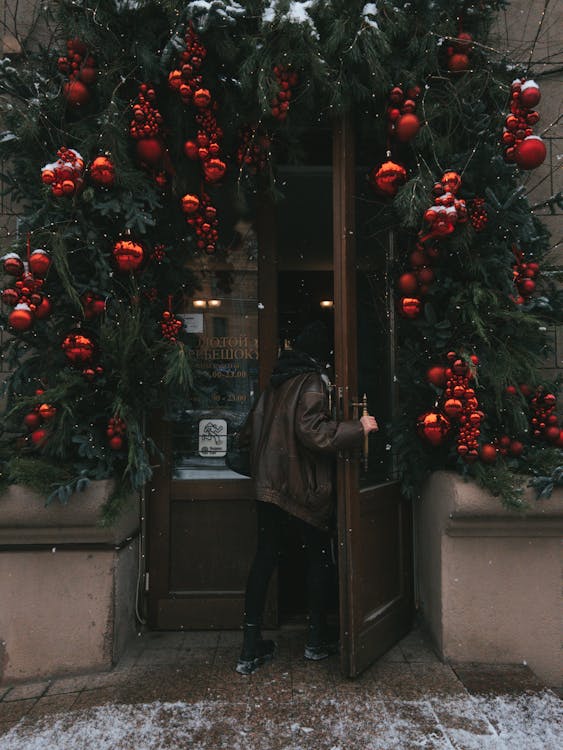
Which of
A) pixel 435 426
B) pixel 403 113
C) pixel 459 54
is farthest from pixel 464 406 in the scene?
pixel 459 54

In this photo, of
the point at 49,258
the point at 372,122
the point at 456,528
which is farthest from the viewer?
the point at 372,122

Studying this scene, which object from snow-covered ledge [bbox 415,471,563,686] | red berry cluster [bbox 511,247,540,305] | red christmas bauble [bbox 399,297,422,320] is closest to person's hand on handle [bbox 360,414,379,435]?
snow-covered ledge [bbox 415,471,563,686]

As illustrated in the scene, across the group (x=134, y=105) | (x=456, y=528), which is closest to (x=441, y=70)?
(x=134, y=105)

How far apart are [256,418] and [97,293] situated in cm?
117

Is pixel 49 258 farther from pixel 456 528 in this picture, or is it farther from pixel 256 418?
pixel 456 528

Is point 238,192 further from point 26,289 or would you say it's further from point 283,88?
point 26,289

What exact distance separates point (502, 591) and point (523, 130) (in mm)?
2648

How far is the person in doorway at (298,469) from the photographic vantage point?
3.07m

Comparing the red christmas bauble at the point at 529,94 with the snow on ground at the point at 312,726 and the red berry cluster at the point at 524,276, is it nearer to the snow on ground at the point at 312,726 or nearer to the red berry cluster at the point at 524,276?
the red berry cluster at the point at 524,276

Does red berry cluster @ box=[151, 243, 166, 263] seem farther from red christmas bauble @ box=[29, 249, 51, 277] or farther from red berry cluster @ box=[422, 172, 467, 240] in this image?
red berry cluster @ box=[422, 172, 467, 240]

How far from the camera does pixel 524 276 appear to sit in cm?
337

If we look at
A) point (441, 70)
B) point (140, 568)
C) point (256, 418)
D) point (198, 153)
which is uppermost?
point (441, 70)

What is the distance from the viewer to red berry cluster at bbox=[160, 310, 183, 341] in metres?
3.41

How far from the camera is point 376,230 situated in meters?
3.74
